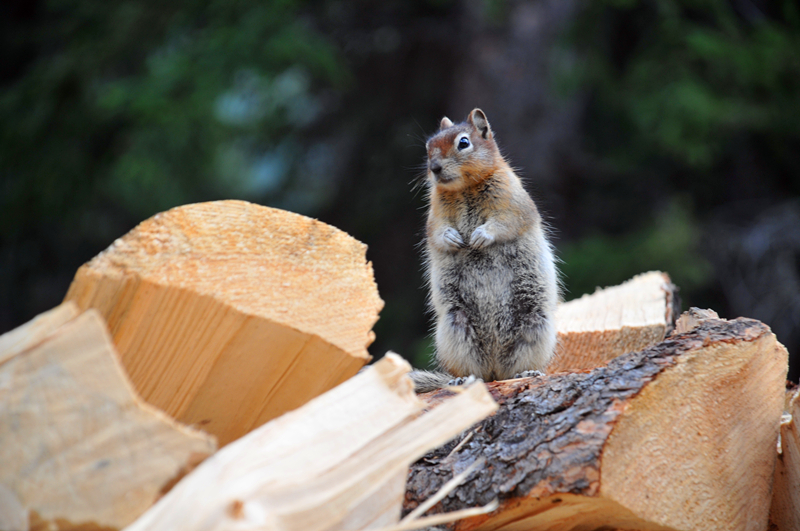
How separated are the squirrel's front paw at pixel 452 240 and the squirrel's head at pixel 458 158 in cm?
34

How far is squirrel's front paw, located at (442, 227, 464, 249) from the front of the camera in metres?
3.60

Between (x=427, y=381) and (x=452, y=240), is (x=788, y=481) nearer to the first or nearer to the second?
(x=427, y=381)

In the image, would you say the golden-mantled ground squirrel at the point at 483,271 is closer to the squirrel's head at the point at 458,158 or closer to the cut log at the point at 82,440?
the squirrel's head at the point at 458,158

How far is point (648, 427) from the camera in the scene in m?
2.01

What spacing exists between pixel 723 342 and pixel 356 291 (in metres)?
1.17

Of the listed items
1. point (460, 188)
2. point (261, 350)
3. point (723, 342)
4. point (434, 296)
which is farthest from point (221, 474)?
point (460, 188)

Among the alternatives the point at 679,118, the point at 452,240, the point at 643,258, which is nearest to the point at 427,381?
the point at 452,240

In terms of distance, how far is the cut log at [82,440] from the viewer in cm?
154

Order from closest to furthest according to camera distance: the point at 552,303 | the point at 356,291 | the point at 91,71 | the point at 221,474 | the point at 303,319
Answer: the point at 221,474 → the point at 303,319 → the point at 356,291 → the point at 552,303 → the point at 91,71

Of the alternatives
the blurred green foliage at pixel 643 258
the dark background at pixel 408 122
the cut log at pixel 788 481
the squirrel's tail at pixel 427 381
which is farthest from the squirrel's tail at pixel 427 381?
the blurred green foliage at pixel 643 258

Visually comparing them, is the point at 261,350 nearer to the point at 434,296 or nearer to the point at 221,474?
the point at 221,474

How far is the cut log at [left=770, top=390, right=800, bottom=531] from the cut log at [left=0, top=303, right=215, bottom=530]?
1925 mm

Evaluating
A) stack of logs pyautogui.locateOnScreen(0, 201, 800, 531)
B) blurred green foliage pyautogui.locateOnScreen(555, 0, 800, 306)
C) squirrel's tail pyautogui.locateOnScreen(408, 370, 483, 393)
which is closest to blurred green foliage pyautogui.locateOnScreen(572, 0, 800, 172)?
blurred green foliage pyautogui.locateOnScreen(555, 0, 800, 306)

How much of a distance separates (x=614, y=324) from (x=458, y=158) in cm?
125
